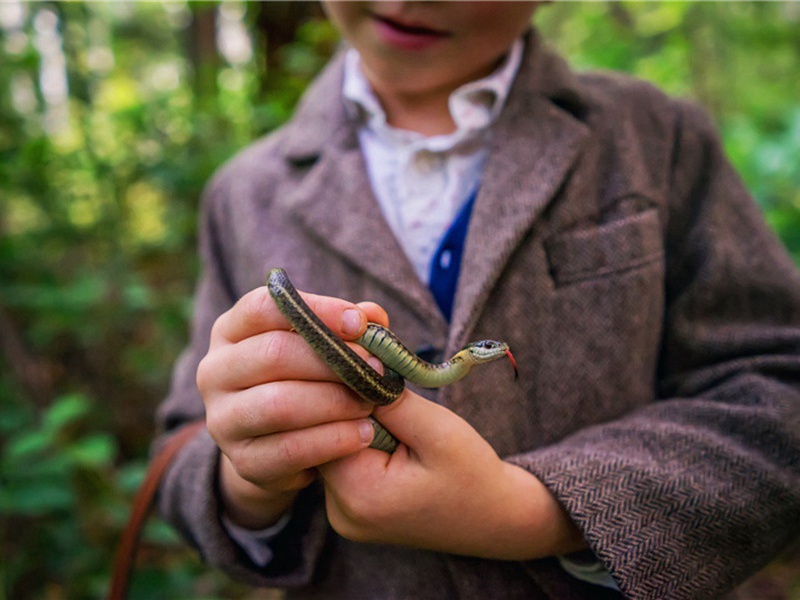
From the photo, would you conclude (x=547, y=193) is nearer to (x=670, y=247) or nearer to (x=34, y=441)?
(x=670, y=247)

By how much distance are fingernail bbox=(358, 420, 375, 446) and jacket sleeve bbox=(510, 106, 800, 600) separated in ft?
1.27

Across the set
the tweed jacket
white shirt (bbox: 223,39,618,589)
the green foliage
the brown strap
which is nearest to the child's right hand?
the tweed jacket

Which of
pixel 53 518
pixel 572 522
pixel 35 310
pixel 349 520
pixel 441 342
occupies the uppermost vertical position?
pixel 441 342

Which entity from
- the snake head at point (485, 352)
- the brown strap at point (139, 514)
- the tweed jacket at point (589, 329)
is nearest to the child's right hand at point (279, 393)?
the snake head at point (485, 352)

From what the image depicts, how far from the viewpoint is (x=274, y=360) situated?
93 cm

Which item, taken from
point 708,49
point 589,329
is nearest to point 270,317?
point 589,329

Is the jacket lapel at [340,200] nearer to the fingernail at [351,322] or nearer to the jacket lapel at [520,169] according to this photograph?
the jacket lapel at [520,169]

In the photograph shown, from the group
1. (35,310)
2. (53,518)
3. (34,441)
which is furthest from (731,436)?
(35,310)

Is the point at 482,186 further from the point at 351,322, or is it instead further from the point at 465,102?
the point at 351,322

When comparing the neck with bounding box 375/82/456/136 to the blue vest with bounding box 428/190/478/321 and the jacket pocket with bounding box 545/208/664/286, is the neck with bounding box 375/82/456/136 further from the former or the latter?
the jacket pocket with bounding box 545/208/664/286

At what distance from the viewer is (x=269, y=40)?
3.72 meters

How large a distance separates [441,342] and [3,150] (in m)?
2.52

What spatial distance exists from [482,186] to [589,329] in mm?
399

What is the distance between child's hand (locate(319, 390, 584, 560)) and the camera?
1.03 metres
